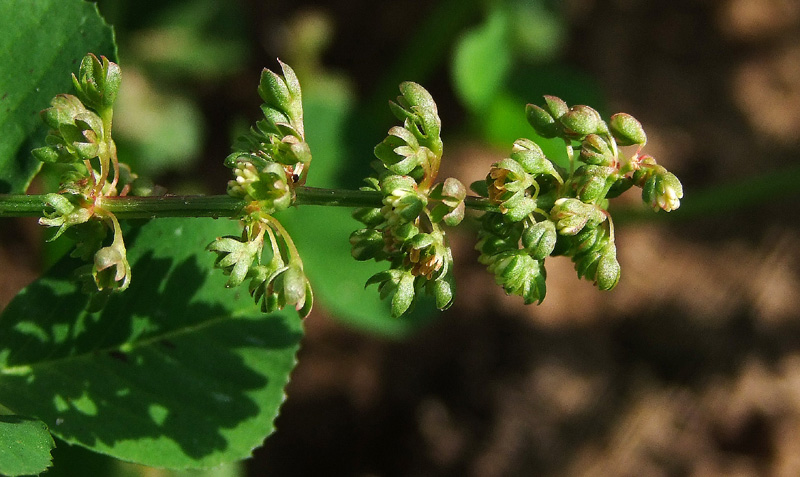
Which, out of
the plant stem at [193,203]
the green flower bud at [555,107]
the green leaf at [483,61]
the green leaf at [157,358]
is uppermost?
the green leaf at [483,61]

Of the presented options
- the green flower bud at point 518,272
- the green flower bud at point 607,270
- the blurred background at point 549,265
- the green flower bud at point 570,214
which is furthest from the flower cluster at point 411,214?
the blurred background at point 549,265

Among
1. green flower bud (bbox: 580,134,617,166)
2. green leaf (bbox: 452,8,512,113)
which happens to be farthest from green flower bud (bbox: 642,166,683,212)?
green leaf (bbox: 452,8,512,113)

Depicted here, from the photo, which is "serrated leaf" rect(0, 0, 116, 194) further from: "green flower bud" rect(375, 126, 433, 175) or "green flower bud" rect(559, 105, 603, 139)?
"green flower bud" rect(559, 105, 603, 139)

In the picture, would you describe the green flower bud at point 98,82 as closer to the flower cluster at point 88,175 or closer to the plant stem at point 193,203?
the flower cluster at point 88,175

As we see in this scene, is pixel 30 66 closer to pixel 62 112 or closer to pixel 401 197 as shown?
pixel 62 112

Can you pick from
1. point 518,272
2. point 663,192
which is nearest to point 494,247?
point 518,272

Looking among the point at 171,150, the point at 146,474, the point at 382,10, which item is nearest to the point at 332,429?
the point at 146,474

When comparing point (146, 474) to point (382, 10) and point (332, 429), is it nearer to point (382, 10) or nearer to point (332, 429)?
point (332, 429)
